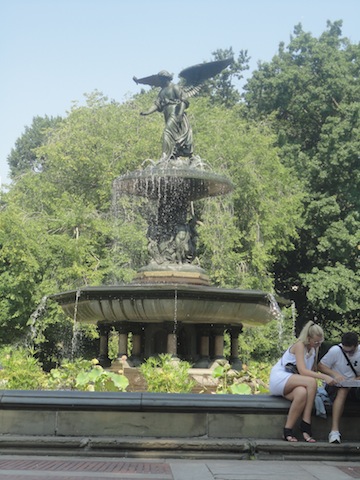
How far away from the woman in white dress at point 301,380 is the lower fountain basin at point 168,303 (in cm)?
600

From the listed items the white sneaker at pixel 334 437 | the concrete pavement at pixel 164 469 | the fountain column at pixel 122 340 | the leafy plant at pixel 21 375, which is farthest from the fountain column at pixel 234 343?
the concrete pavement at pixel 164 469

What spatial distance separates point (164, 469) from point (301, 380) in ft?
5.83

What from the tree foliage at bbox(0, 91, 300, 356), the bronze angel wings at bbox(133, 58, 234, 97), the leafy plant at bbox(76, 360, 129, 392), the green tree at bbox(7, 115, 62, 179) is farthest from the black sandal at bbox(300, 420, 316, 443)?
the green tree at bbox(7, 115, 62, 179)

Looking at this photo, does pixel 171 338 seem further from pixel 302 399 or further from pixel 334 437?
pixel 334 437

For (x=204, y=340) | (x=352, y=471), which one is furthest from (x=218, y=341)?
(x=352, y=471)

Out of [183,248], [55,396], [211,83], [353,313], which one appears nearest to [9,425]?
[55,396]

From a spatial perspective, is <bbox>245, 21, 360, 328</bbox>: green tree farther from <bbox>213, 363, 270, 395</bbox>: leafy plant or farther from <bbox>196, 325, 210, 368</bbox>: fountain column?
<bbox>213, 363, 270, 395</bbox>: leafy plant

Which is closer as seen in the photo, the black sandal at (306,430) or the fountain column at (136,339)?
the black sandal at (306,430)

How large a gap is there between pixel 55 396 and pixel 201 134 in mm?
24814

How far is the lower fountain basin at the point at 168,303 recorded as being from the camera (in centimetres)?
1376

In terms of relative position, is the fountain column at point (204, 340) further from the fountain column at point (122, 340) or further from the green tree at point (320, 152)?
the green tree at point (320, 152)

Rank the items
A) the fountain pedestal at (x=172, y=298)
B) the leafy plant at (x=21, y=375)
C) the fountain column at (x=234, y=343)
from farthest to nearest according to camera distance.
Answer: the fountain column at (x=234, y=343) → the fountain pedestal at (x=172, y=298) → the leafy plant at (x=21, y=375)

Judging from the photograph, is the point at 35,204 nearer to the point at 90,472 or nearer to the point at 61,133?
the point at 61,133

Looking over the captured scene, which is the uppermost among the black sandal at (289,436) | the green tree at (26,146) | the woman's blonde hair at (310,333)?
the green tree at (26,146)
